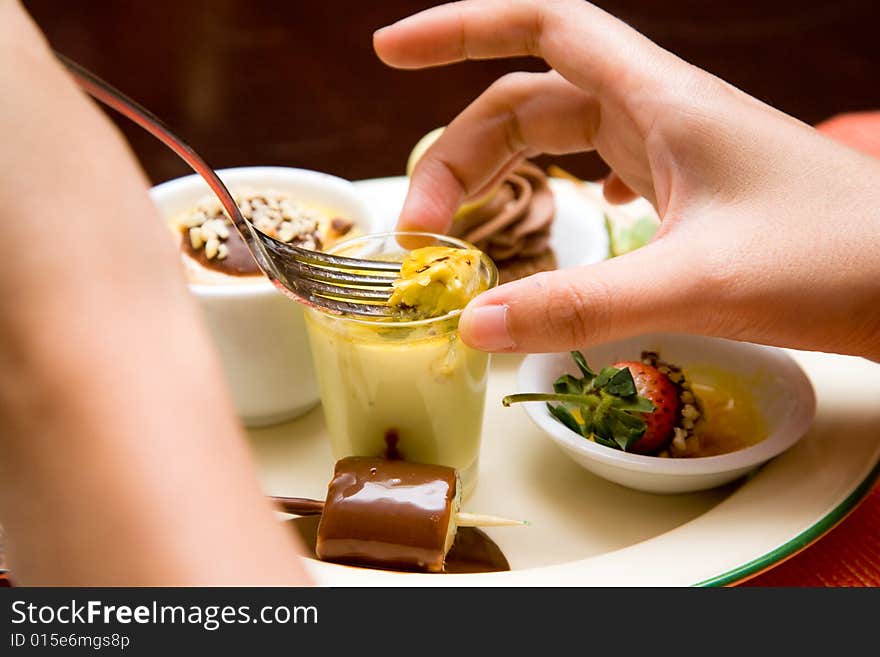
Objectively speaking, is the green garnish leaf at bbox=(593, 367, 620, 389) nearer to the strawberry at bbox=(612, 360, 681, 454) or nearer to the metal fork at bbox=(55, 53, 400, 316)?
the strawberry at bbox=(612, 360, 681, 454)

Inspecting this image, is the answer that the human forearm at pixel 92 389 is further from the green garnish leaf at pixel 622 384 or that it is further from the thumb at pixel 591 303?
the green garnish leaf at pixel 622 384

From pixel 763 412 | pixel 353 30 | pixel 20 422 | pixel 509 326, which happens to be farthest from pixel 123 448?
pixel 353 30

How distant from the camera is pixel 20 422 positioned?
1.35 feet

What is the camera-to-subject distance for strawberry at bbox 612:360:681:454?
1.08m

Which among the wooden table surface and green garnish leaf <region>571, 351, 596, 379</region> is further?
the wooden table surface

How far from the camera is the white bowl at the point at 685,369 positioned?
3.42 ft

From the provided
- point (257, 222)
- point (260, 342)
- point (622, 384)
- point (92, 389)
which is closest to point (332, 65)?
point (257, 222)

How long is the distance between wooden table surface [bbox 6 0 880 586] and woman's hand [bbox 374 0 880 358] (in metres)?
1.71

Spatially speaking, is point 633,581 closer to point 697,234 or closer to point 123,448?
point 697,234

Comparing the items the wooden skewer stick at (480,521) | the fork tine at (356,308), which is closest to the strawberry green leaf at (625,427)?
the wooden skewer stick at (480,521)

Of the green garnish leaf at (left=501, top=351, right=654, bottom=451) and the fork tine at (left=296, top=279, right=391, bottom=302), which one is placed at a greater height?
the fork tine at (left=296, top=279, right=391, bottom=302)

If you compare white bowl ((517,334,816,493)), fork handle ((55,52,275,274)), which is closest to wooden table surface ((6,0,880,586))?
Result: white bowl ((517,334,816,493))

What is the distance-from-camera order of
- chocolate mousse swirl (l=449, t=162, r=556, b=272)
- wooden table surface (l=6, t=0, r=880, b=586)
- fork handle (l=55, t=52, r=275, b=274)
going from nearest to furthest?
fork handle (l=55, t=52, r=275, b=274) < chocolate mousse swirl (l=449, t=162, r=556, b=272) < wooden table surface (l=6, t=0, r=880, b=586)

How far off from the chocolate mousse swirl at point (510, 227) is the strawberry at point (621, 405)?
41 centimetres
